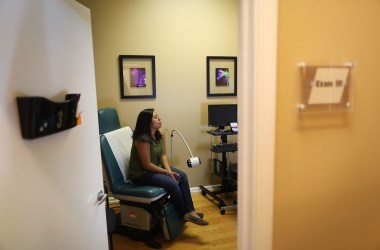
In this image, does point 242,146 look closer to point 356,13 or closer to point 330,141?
point 330,141

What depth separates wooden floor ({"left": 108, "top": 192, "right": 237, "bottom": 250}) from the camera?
222 centimetres

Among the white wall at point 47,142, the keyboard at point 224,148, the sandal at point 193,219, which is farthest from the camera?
the keyboard at point 224,148

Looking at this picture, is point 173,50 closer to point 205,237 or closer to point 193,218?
point 193,218

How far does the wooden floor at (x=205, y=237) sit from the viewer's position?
222 centimetres

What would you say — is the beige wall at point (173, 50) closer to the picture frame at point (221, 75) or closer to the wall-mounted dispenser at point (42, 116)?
the picture frame at point (221, 75)

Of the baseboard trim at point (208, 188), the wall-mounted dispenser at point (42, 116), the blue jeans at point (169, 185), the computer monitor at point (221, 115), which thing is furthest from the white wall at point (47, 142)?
the baseboard trim at point (208, 188)

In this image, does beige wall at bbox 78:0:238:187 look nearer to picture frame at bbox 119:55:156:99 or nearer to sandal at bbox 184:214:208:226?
picture frame at bbox 119:55:156:99

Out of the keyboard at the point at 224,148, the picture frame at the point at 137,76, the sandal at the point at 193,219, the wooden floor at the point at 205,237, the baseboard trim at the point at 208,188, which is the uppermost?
the picture frame at the point at 137,76

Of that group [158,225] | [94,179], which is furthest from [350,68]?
[158,225]

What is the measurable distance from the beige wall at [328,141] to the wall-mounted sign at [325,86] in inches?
1.0

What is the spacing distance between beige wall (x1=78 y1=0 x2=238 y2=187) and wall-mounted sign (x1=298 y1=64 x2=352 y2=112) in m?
2.49

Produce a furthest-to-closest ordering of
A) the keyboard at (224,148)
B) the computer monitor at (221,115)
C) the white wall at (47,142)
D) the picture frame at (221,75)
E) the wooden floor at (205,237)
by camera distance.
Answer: the picture frame at (221,75), the computer monitor at (221,115), the keyboard at (224,148), the wooden floor at (205,237), the white wall at (47,142)

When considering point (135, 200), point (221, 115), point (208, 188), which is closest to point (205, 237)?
point (135, 200)

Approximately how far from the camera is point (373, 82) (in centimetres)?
86
